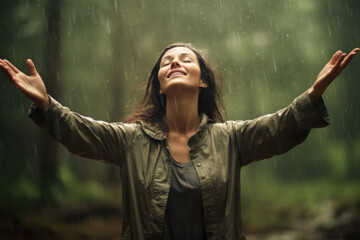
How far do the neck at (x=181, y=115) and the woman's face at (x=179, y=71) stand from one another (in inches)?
3.0

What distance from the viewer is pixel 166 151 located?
2.08 metres

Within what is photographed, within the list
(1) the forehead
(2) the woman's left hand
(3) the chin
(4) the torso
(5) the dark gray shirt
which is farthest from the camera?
(1) the forehead

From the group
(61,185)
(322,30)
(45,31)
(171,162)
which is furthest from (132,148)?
(322,30)

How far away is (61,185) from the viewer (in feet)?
16.8

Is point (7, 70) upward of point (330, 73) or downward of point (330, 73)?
upward

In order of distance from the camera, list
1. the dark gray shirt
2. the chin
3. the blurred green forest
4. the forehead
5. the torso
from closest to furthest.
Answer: the dark gray shirt < the torso < the chin < the forehead < the blurred green forest

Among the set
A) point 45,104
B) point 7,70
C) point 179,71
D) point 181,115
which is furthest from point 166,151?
point 7,70

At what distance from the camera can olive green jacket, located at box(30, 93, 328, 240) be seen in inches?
73.0

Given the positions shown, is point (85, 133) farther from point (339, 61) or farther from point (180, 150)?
point (339, 61)

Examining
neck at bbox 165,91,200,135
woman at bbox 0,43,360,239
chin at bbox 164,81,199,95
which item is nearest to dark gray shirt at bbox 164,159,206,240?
woman at bbox 0,43,360,239

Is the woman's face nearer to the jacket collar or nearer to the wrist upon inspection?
the jacket collar

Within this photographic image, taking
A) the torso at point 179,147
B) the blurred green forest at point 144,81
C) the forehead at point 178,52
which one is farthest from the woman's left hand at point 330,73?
the blurred green forest at point 144,81

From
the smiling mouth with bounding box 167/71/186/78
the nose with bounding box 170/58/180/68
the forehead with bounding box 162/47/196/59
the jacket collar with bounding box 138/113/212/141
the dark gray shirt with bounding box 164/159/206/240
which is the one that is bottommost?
the dark gray shirt with bounding box 164/159/206/240

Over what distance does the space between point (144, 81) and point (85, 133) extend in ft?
9.71
